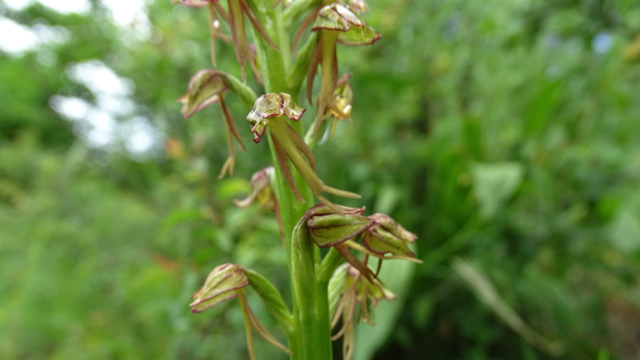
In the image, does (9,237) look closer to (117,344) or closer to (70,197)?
(70,197)

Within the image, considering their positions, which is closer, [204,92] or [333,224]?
[333,224]

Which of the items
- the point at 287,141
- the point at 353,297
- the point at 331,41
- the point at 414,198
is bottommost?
the point at 414,198

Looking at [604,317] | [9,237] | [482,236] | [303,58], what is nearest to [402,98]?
[482,236]

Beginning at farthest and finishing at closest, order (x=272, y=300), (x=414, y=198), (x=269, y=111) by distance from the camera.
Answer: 1. (x=414, y=198)
2. (x=272, y=300)
3. (x=269, y=111)

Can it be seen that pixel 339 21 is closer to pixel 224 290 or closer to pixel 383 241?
pixel 383 241

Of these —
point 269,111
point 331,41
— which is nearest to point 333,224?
point 269,111

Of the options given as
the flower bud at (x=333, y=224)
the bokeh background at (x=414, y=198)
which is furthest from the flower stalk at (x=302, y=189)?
the bokeh background at (x=414, y=198)

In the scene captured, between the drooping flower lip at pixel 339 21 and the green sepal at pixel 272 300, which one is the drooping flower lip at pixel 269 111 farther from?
the green sepal at pixel 272 300

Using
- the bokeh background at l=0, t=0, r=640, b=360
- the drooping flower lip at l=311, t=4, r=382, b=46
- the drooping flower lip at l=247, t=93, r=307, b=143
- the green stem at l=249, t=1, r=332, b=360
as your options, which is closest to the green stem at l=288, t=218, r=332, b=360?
the green stem at l=249, t=1, r=332, b=360
